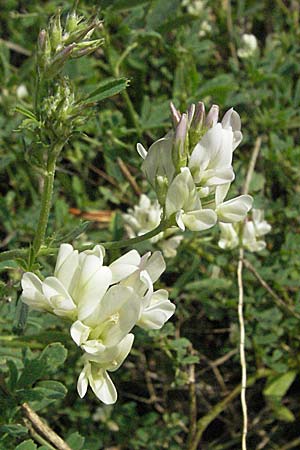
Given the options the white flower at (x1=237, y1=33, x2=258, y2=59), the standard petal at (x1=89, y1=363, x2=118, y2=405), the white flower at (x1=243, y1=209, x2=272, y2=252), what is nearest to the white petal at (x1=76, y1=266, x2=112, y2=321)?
the standard petal at (x1=89, y1=363, x2=118, y2=405)

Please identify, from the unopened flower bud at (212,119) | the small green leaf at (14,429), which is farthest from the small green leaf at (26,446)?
the unopened flower bud at (212,119)

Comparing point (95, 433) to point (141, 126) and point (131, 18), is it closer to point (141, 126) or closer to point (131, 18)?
point (141, 126)

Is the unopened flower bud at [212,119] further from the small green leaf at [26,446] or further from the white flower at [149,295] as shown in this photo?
the small green leaf at [26,446]

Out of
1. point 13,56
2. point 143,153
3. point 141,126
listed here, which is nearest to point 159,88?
point 141,126

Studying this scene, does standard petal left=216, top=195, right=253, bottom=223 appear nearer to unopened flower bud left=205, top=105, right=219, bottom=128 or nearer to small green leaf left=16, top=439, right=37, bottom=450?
unopened flower bud left=205, top=105, right=219, bottom=128

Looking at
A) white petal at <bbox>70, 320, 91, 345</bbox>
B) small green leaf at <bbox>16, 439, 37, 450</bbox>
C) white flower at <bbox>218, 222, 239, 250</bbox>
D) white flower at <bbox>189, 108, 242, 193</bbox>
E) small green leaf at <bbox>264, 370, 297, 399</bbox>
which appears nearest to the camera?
white petal at <bbox>70, 320, 91, 345</bbox>

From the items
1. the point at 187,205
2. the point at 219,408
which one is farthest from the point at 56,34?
the point at 219,408

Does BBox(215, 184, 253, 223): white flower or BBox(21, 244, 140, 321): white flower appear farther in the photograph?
BBox(215, 184, 253, 223): white flower

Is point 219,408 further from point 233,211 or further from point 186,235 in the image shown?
point 233,211
